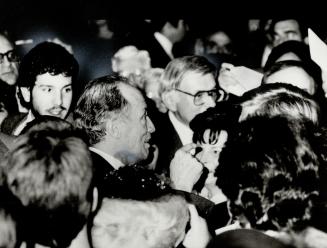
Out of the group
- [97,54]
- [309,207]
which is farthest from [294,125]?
[97,54]

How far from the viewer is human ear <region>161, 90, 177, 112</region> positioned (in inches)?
112

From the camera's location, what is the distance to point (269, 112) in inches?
62.4

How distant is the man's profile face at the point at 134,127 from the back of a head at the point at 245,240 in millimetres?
908

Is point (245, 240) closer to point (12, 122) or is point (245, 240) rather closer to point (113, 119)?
point (113, 119)

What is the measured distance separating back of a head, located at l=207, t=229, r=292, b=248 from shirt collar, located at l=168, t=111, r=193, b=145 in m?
1.54

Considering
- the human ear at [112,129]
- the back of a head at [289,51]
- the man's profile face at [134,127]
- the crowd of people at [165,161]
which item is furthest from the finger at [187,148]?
the back of a head at [289,51]

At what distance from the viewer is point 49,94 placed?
2.41 meters

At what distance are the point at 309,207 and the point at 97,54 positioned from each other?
356 cm

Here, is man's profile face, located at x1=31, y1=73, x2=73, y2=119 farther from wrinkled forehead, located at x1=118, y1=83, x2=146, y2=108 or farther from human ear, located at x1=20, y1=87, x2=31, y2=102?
wrinkled forehead, located at x1=118, y1=83, x2=146, y2=108

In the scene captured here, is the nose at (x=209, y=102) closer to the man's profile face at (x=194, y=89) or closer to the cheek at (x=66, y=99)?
the man's profile face at (x=194, y=89)

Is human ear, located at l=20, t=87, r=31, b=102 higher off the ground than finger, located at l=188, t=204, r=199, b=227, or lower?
higher

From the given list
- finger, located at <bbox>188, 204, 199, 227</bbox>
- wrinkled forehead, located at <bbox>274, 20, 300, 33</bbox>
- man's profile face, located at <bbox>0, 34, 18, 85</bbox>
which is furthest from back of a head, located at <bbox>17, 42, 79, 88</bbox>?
wrinkled forehead, located at <bbox>274, 20, 300, 33</bbox>

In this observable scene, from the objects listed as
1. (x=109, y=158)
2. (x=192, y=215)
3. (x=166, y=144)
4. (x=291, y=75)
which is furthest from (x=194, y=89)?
(x=192, y=215)

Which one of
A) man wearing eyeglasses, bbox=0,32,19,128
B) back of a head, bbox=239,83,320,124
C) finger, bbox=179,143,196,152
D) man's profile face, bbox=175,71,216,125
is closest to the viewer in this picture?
back of a head, bbox=239,83,320,124
